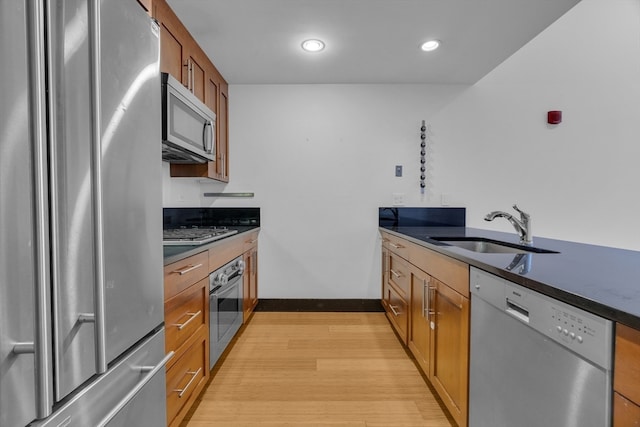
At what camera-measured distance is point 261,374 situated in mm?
1897

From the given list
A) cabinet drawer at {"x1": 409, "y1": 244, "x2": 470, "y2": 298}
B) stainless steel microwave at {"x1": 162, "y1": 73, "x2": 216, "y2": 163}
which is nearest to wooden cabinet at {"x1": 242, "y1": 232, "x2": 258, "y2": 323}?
stainless steel microwave at {"x1": 162, "y1": 73, "x2": 216, "y2": 163}

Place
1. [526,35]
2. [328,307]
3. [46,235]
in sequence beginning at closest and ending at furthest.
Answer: [46,235], [526,35], [328,307]

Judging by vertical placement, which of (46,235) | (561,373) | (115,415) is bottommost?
(115,415)

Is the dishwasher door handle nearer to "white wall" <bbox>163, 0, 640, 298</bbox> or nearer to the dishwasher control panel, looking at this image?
the dishwasher control panel

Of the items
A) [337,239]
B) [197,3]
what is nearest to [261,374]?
[337,239]

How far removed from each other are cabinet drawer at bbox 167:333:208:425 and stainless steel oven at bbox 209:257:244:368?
114mm

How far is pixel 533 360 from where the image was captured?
846 mm

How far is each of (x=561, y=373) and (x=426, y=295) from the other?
3.03ft

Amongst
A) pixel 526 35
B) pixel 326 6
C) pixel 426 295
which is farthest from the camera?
pixel 526 35

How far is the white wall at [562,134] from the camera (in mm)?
2799

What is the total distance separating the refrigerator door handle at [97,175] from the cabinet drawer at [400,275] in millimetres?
1742

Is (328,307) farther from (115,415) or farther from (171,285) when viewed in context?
(115,415)

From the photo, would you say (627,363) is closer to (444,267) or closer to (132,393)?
(444,267)

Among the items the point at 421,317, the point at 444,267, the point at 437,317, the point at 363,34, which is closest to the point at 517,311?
the point at 444,267
